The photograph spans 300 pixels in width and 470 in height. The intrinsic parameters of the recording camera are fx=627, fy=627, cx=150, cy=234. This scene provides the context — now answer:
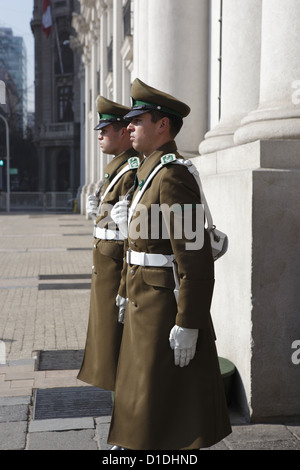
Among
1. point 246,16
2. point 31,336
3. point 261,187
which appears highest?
point 246,16

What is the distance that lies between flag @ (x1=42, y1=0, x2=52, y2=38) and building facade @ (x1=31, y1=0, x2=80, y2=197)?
3531 mm

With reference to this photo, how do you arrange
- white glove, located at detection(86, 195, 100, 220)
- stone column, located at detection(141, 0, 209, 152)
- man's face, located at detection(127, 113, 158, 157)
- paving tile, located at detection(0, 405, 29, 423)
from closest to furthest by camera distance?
man's face, located at detection(127, 113, 158, 157), paving tile, located at detection(0, 405, 29, 423), white glove, located at detection(86, 195, 100, 220), stone column, located at detection(141, 0, 209, 152)

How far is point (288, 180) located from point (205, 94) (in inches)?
127

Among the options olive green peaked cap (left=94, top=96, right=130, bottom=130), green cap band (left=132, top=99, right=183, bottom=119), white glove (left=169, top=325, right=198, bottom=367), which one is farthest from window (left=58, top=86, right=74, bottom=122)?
white glove (left=169, top=325, right=198, bottom=367)

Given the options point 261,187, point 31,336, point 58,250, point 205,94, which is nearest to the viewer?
point 261,187

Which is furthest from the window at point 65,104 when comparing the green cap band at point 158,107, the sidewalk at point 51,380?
the green cap band at point 158,107

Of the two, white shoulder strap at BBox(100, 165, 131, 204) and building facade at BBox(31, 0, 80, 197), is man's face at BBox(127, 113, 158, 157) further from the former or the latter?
building facade at BBox(31, 0, 80, 197)

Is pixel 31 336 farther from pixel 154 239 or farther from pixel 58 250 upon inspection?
pixel 58 250

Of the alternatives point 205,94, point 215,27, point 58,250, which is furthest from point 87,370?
point 58,250

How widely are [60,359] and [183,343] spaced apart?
291cm

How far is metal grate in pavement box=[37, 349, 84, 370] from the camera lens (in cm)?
553

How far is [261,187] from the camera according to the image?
4.09m

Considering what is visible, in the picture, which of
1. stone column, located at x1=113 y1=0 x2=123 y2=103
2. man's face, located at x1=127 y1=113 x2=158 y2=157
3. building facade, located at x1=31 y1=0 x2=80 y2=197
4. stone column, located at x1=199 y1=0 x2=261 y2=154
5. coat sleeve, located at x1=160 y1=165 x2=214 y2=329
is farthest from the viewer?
building facade, located at x1=31 y1=0 x2=80 y2=197

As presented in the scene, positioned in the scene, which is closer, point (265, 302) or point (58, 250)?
point (265, 302)
